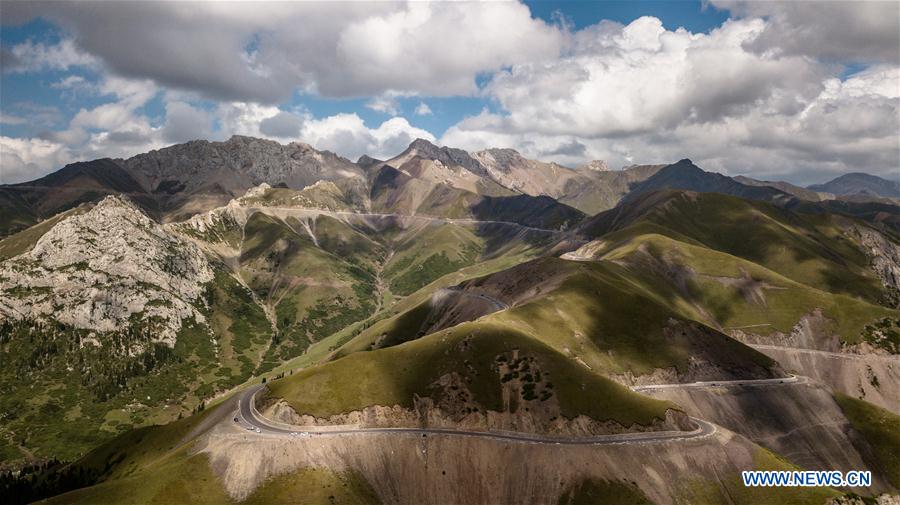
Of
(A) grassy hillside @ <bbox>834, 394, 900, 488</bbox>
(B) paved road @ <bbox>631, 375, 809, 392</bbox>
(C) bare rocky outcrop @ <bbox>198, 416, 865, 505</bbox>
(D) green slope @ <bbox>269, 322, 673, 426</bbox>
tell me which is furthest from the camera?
(B) paved road @ <bbox>631, 375, 809, 392</bbox>

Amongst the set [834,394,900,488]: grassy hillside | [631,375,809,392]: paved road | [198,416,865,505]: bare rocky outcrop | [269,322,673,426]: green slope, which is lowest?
Result: [834,394,900,488]: grassy hillside

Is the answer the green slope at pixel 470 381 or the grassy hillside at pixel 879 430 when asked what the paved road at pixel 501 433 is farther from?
the grassy hillside at pixel 879 430

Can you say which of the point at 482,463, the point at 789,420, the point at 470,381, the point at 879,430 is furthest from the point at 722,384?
the point at 482,463

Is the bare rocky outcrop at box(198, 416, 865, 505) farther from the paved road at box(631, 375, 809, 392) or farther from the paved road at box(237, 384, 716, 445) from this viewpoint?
the paved road at box(631, 375, 809, 392)

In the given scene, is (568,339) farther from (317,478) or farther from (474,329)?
(317,478)

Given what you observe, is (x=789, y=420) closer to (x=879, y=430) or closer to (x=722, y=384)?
(x=722, y=384)

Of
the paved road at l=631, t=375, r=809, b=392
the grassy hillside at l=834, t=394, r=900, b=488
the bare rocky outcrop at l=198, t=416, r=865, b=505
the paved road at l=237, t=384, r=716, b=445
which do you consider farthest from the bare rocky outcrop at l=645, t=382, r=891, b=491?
the bare rocky outcrop at l=198, t=416, r=865, b=505

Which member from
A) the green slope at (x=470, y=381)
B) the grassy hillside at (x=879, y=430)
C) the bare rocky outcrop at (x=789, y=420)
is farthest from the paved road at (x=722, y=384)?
the green slope at (x=470, y=381)

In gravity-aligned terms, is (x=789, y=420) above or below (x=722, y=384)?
below

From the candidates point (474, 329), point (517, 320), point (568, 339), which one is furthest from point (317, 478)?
point (568, 339)
